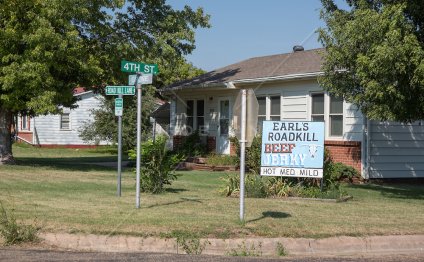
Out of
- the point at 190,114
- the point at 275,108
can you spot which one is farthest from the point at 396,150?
the point at 190,114

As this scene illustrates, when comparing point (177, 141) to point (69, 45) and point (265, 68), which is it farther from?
point (69, 45)

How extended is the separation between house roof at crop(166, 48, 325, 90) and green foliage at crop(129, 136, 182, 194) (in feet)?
25.6

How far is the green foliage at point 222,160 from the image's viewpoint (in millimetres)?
22969

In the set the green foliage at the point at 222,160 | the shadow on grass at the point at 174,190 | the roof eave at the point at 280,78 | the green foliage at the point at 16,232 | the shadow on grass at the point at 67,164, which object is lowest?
the green foliage at the point at 16,232

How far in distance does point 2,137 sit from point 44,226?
45.9 feet

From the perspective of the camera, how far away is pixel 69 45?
20172mm

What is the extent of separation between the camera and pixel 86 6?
20.8 meters

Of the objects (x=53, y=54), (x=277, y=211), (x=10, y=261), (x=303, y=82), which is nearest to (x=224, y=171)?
(x=303, y=82)

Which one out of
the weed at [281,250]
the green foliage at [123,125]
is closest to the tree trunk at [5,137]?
the green foliage at [123,125]

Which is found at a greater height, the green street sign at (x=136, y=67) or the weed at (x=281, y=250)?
the green street sign at (x=136, y=67)

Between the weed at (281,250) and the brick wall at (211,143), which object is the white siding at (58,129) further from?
the weed at (281,250)

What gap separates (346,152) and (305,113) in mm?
2147

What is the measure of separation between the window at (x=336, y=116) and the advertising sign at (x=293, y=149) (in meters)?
6.41

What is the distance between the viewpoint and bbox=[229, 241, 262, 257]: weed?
870 centimetres
